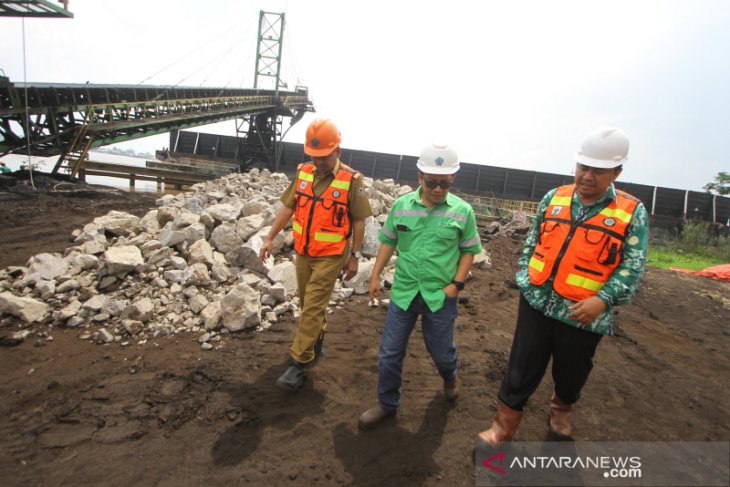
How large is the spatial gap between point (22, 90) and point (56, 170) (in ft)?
8.15

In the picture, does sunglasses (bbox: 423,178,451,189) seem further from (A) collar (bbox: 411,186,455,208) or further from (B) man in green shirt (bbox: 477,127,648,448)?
(B) man in green shirt (bbox: 477,127,648,448)

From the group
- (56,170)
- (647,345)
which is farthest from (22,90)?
(647,345)

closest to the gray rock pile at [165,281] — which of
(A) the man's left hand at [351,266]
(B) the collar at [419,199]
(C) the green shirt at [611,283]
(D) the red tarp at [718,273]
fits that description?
(A) the man's left hand at [351,266]

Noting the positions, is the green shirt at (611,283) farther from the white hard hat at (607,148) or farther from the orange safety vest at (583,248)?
the white hard hat at (607,148)

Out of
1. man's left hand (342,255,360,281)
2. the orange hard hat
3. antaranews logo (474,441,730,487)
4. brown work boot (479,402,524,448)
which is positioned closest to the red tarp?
antaranews logo (474,441,730,487)

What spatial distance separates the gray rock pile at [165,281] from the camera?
A: 3.57m

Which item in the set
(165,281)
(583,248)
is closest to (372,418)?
(583,248)

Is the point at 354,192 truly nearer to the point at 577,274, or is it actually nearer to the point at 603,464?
the point at 577,274

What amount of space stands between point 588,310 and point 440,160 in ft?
3.60

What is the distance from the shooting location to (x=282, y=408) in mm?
2596

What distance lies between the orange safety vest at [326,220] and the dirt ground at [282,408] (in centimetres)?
105

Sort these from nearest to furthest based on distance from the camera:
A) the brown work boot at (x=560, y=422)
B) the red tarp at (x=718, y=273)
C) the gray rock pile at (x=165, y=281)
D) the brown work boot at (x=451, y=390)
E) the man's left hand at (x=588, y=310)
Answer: the man's left hand at (x=588, y=310), the brown work boot at (x=560, y=422), the brown work boot at (x=451, y=390), the gray rock pile at (x=165, y=281), the red tarp at (x=718, y=273)

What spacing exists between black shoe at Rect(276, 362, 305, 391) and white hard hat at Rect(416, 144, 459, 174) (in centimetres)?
168

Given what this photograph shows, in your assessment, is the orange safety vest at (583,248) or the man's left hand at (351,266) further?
the man's left hand at (351,266)
